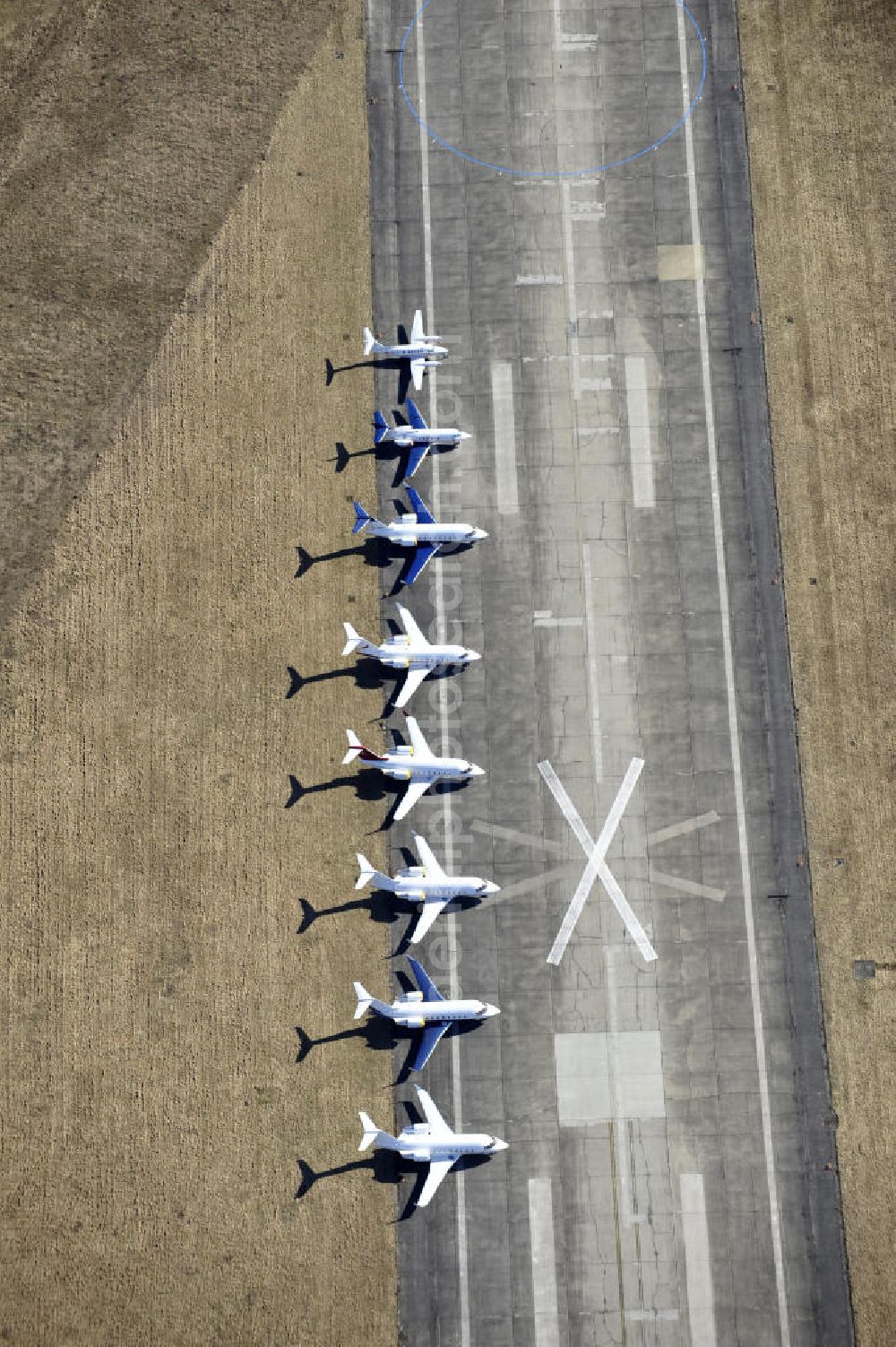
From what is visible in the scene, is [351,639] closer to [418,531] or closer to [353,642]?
[353,642]

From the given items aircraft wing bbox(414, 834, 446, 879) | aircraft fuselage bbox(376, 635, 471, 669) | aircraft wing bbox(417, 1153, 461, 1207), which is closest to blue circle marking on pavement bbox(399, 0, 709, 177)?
aircraft fuselage bbox(376, 635, 471, 669)

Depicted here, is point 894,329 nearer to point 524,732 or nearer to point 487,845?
point 524,732

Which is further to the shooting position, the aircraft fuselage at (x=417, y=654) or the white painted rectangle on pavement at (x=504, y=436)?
the white painted rectangle on pavement at (x=504, y=436)

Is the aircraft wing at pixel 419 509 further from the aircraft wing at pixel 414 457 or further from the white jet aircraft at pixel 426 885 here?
the white jet aircraft at pixel 426 885

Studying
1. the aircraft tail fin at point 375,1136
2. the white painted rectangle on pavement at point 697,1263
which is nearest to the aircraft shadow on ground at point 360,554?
the aircraft tail fin at point 375,1136

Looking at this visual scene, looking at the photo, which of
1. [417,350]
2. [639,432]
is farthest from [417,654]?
[639,432]

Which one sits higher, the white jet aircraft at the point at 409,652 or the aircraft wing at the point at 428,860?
the white jet aircraft at the point at 409,652
